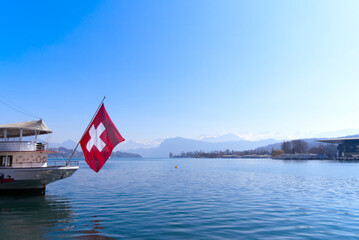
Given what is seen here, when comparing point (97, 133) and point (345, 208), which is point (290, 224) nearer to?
point (345, 208)

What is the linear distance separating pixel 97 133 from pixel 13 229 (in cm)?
1012

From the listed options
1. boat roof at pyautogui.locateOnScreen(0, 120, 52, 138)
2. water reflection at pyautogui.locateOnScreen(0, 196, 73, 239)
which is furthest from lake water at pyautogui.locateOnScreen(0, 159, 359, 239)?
boat roof at pyautogui.locateOnScreen(0, 120, 52, 138)

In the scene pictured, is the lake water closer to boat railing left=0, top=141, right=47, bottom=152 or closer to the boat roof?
boat railing left=0, top=141, right=47, bottom=152

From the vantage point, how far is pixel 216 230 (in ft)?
50.6

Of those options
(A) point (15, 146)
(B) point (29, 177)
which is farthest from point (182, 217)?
(A) point (15, 146)

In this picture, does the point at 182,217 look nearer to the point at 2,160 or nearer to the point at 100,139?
the point at 100,139

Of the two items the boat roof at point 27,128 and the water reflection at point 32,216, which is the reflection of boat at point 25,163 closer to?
the boat roof at point 27,128

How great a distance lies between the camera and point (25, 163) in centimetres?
2844

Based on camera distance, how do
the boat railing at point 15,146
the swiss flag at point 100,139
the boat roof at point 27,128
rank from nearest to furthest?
the swiss flag at point 100,139 → the boat roof at point 27,128 → the boat railing at point 15,146

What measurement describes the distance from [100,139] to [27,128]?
1102cm

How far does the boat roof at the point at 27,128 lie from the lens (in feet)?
92.2

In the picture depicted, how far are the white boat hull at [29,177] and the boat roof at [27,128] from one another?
4668 millimetres

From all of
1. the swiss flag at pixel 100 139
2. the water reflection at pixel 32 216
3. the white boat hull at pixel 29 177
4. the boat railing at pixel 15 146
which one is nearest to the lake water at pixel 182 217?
the water reflection at pixel 32 216

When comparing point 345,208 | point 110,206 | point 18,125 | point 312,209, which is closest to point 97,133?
point 110,206
